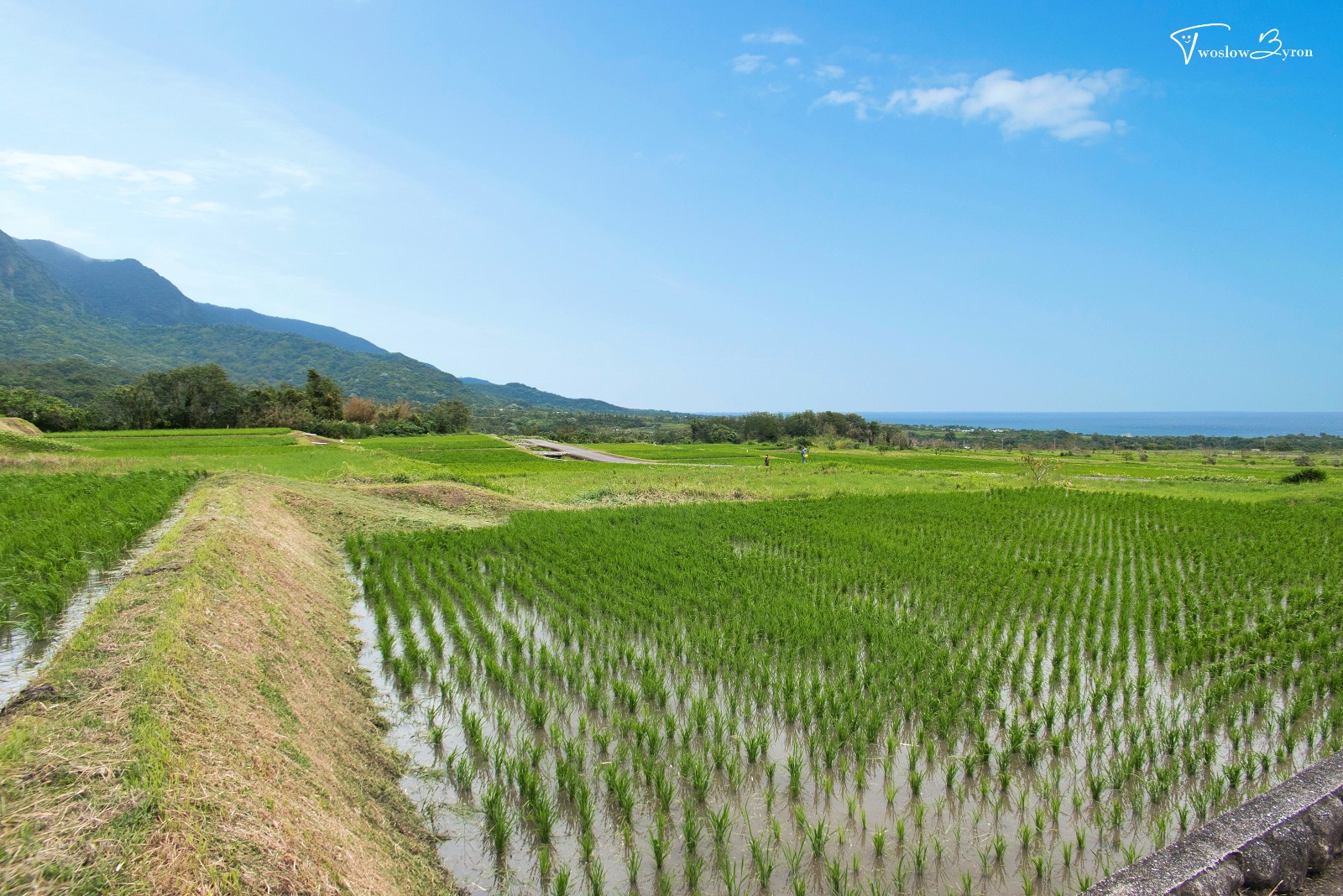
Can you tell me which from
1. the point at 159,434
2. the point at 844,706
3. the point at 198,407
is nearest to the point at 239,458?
the point at 159,434

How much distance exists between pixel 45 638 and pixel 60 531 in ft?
12.2

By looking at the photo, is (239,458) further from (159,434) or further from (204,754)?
(204,754)

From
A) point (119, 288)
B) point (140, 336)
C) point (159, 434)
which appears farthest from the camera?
point (119, 288)

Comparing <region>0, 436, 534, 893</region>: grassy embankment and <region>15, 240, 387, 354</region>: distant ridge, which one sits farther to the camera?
<region>15, 240, 387, 354</region>: distant ridge

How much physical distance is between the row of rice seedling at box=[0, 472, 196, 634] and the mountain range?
82.3 meters

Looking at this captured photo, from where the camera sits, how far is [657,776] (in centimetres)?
394

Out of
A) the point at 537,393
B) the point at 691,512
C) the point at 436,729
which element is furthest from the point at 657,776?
→ the point at 537,393

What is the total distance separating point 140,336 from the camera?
129375 millimetres

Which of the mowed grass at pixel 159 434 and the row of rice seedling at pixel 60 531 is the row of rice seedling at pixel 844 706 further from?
the mowed grass at pixel 159 434

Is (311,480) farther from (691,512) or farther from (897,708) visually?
(897,708)

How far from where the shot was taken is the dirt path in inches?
89.7

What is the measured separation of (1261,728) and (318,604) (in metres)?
9.27

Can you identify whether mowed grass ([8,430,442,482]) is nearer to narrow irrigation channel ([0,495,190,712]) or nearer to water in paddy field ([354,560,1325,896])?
narrow irrigation channel ([0,495,190,712])

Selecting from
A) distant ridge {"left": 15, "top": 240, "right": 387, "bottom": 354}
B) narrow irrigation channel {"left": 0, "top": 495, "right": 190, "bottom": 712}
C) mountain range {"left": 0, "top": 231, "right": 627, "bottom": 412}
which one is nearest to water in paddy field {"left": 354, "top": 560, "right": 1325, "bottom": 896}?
narrow irrigation channel {"left": 0, "top": 495, "right": 190, "bottom": 712}
